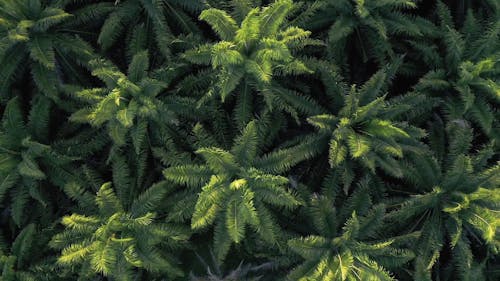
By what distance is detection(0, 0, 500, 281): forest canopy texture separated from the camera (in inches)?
232

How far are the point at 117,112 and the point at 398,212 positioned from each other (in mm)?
4114

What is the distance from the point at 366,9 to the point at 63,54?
185 inches

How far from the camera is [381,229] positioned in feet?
21.5

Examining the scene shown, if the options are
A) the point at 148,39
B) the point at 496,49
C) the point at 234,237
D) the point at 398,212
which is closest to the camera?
the point at 234,237

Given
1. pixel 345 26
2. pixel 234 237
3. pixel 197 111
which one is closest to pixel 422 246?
pixel 234 237

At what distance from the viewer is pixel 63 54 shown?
7.09 meters

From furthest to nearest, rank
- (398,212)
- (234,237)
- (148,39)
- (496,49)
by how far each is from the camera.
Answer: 1. (148,39)
2. (496,49)
3. (398,212)
4. (234,237)

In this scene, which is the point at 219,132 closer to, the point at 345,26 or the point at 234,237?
the point at 234,237

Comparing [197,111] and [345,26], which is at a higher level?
[345,26]

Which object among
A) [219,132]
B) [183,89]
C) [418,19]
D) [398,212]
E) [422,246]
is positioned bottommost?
[422,246]

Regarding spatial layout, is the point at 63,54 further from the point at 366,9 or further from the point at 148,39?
the point at 366,9

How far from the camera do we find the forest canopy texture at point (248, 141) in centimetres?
589

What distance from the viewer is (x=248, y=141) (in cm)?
588

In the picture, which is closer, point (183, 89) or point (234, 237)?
point (234, 237)
